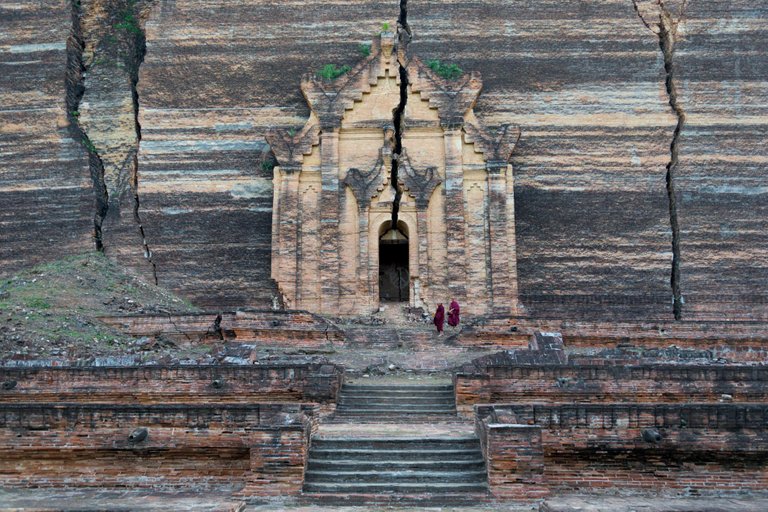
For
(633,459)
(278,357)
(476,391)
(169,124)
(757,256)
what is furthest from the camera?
(169,124)

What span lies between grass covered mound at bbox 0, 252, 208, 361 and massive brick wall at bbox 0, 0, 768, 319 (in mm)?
1337

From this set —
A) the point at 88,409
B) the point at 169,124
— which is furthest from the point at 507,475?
the point at 169,124

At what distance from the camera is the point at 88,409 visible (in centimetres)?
951

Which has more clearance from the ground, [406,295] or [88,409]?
[406,295]

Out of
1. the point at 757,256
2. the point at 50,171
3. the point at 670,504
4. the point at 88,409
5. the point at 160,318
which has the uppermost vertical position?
the point at 50,171

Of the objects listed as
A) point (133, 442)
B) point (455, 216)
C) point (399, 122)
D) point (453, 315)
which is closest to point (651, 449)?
point (133, 442)

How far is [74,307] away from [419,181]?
29.8 ft

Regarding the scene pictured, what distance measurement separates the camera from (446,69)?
24.2 metres

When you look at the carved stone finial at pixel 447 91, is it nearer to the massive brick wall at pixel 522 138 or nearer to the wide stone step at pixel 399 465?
the massive brick wall at pixel 522 138

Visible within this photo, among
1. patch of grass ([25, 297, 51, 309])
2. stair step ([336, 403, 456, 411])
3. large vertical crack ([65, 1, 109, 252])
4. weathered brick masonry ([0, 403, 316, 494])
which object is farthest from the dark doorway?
weathered brick masonry ([0, 403, 316, 494])

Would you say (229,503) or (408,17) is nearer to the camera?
(229,503)

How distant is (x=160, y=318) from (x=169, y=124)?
7629mm

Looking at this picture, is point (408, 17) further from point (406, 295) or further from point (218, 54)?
point (406, 295)

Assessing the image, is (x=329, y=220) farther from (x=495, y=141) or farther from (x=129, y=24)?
(x=129, y=24)
